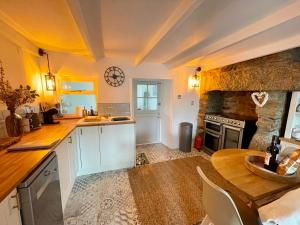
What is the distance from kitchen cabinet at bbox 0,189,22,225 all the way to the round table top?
4.71 ft

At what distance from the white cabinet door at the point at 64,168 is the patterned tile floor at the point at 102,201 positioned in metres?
0.20

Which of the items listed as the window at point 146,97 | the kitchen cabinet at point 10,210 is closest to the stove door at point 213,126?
the window at point 146,97

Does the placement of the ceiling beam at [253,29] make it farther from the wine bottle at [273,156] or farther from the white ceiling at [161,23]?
the wine bottle at [273,156]

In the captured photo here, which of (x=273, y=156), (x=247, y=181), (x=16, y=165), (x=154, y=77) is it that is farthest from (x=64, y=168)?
(x=154, y=77)

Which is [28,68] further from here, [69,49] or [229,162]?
[229,162]

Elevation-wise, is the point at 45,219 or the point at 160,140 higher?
the point at 45,219

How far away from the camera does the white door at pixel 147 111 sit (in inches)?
160

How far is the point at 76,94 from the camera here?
307 cm

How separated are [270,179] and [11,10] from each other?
2.87 metres

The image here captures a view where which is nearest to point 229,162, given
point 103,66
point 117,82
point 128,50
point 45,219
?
point 45,219

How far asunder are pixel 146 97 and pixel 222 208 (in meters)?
3.43

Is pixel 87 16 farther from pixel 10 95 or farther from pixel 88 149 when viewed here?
pixel 88 149

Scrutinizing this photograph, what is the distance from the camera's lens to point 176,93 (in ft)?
11.8

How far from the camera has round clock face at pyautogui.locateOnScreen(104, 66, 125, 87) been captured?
3119mm
